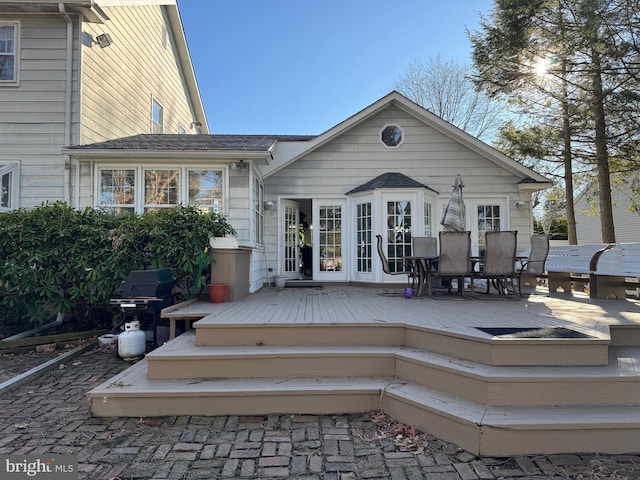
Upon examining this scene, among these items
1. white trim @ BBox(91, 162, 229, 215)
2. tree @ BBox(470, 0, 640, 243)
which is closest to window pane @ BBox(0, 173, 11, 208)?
white trim @ BBox(91, 162, 229, 215)

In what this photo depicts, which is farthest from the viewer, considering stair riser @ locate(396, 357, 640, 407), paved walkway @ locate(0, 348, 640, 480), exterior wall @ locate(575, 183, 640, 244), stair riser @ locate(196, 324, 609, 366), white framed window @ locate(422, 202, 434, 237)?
exterior wall @ locate(575, 183, 640, 244)

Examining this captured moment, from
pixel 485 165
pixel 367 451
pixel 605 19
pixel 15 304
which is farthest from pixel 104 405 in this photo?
pixel 605 19

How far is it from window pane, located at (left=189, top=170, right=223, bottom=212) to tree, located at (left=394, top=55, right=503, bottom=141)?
14096 mm

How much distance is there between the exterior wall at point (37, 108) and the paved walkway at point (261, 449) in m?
5.06

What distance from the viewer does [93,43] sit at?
282 inches

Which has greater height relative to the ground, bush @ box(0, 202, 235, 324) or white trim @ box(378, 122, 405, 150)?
white trim @ box(378, 122, 405, 150)

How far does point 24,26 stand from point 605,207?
1306 centimetres

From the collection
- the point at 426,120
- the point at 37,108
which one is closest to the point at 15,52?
the point at 37,108

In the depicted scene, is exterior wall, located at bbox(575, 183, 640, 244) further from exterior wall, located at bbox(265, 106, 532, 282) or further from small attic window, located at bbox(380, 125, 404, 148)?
small attic window, located at bbox(380, 125, 404, 148)

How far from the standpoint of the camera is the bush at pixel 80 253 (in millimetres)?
5031

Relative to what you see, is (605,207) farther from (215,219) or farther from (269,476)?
(269,476)

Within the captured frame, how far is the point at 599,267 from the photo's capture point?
5602 millimetres

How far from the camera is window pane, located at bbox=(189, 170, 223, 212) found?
667 cm

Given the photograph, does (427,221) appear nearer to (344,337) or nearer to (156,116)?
(344,337)
